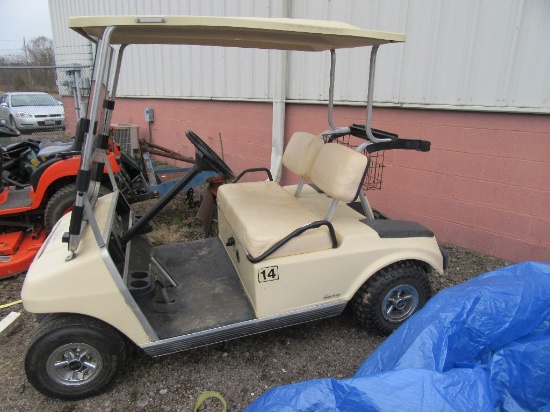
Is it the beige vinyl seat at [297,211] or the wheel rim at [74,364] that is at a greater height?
the beige vinyl seat at [297,211]

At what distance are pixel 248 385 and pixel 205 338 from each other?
1.27 feet

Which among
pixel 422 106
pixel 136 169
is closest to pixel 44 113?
pixel 136 169

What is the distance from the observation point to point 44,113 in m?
12.5

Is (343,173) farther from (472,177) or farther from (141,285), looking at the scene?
(472,177)

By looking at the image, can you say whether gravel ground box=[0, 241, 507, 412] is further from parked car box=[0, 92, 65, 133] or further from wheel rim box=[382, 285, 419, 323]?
parked car box=[0, 92, 65, 133]

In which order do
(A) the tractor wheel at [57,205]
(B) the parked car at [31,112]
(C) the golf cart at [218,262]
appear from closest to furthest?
(C) the golf cart at [218,262] < (A) the tractor wheel at [57,205] < (B) the parked car at [31,112]

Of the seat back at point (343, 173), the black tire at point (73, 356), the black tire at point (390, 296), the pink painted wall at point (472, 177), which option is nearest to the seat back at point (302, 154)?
the seat back at point (343, 173)

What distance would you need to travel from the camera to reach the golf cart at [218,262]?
2006 millimetres

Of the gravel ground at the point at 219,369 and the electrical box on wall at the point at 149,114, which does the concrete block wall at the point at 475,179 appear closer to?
the gravel ground at the point at 219,369

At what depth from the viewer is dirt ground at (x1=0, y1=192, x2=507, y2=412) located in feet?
7.25

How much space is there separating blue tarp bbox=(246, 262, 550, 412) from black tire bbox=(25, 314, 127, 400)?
3.49 ft

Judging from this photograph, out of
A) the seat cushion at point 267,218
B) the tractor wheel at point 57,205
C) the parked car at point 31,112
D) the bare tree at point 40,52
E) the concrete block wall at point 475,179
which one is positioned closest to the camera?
the seat cushion at point 267,218

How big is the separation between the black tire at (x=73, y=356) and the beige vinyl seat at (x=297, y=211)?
899 mm

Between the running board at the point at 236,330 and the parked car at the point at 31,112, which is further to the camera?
the parked car at the point at 31,112
